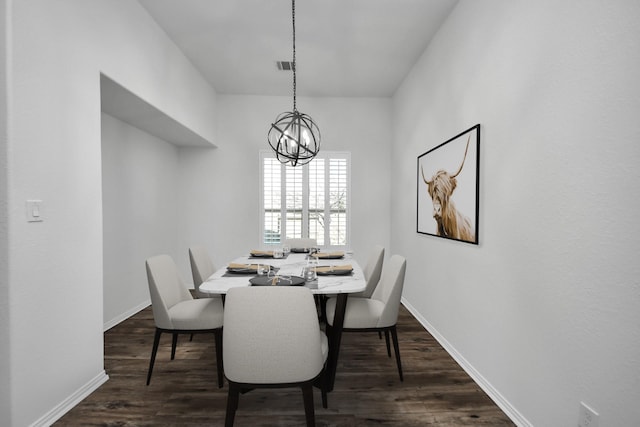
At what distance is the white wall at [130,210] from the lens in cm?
330

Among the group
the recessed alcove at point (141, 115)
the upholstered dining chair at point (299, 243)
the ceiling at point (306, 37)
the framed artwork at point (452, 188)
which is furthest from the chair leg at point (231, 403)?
the ceiling at point (306, 37)

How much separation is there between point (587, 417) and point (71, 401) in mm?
2719

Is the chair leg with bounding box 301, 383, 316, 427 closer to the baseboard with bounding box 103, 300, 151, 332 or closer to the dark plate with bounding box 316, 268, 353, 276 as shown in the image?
the dark plate with bounding box 316, 268, 353, 276

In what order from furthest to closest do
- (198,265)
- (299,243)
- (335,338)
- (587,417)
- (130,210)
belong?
(299,243)
(130,210)
(198,265)
(335,338)
(587,417)

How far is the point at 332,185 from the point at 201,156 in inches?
79.2

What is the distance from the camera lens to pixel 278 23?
3.01 meters

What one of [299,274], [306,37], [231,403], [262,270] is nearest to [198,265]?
[262,270]

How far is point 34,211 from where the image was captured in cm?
174

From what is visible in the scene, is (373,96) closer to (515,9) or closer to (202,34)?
(202,34)

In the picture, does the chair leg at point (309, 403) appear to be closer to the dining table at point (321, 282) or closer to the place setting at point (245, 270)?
the dining table at point (321, 282)

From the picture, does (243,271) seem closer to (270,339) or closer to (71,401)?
(270,339)

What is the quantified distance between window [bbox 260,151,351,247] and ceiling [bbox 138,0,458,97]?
1.15 meters

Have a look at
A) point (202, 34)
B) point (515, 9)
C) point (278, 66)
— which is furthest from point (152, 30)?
point (515, 9)

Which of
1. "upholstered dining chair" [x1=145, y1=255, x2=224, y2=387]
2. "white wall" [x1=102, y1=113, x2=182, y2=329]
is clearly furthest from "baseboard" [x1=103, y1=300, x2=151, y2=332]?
"upholstered dining chair" [x1=145, y1=255, x2=224, y2=387]
